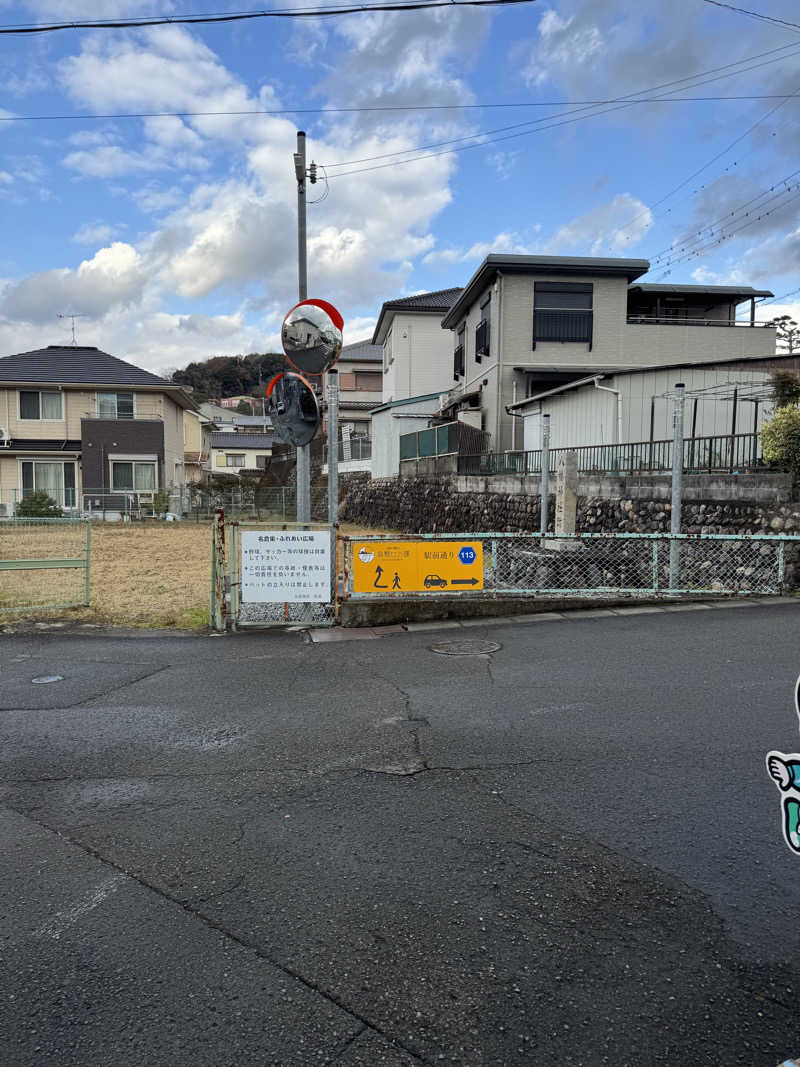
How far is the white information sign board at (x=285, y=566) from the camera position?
8.55 metres

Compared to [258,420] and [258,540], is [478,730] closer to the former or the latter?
[258,540]

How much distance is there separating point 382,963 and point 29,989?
1.19m

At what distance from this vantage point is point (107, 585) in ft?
41.3

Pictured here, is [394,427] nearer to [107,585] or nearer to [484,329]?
[484,329]

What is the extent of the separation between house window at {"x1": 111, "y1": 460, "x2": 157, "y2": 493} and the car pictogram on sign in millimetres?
26244

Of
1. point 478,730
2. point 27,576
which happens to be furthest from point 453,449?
point 478,730

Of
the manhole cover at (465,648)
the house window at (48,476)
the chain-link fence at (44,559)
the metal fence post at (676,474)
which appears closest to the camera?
the manhole cover at (465,648)

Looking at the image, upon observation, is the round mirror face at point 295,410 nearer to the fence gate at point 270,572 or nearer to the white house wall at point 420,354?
the fence gate at point 270,572

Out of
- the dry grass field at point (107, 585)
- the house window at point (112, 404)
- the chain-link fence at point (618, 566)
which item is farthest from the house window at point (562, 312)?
the house window at point (112, 404)

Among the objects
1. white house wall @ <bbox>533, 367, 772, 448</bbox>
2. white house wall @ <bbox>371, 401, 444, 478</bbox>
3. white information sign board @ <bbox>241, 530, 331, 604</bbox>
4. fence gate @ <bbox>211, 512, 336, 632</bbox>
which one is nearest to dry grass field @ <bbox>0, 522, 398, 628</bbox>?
fence gate @ <bbox>211, 512, 336, 632</bbox>

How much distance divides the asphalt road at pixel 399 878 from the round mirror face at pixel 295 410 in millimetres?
3643

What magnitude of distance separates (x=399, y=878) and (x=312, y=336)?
6817 mm

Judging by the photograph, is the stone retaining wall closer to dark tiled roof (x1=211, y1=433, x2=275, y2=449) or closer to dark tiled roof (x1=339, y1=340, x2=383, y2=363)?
dark tiled roof (x1=339, y1=340, x2=383, y2=363)

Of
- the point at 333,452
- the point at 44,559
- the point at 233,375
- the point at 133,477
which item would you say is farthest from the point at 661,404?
the point at 233,375
